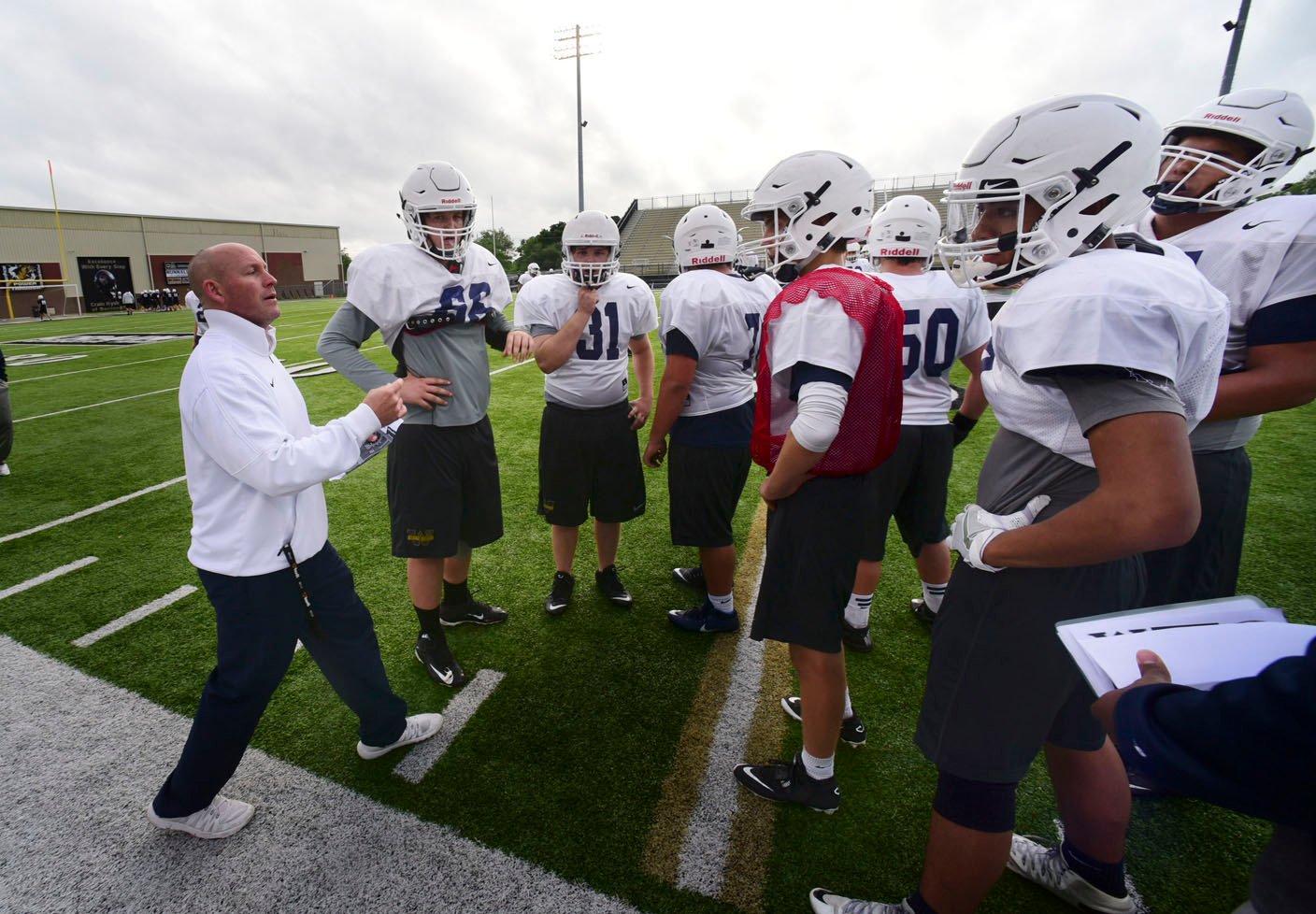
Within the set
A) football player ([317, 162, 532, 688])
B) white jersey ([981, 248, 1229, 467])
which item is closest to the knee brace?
white jersey ([981, 248, 1229, 467])

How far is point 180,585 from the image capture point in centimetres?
360

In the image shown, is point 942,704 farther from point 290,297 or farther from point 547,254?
point 547,254

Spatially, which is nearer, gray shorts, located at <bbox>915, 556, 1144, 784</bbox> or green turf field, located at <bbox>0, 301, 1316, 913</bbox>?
gray shorts, located at <bbox>915, 556, 1144, 784</bbox>

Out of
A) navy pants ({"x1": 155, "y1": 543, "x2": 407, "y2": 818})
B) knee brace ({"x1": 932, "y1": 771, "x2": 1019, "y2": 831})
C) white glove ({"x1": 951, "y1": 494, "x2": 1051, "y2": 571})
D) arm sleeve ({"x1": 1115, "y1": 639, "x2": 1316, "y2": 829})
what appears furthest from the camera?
navy pants ({"x1": 155, "y1": 543, "x2": 407, "y2": 818})

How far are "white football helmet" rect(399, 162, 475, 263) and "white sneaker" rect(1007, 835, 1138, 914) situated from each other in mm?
2790

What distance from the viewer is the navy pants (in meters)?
1.81

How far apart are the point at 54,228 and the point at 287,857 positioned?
44.2 metres

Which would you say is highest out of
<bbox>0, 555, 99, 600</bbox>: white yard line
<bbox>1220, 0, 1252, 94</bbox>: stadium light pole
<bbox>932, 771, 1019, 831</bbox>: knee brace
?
<bbox>1220, 0, 1252, 94</bbox>: stadium light pole

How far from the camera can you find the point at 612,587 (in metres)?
3.40

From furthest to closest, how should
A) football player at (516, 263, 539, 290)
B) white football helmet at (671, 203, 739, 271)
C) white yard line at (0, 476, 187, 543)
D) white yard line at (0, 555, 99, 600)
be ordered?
white yard line at (0, 476, 187, 543) → white yard line at (0, 555, 99, 600) → football player at (516, 263, 539, 290) → white football helmet at (671, 203, 739, 271)

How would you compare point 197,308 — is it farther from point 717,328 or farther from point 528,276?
point 528,276

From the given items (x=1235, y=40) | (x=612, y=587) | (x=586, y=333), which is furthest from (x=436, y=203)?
(x=1235, y=40)

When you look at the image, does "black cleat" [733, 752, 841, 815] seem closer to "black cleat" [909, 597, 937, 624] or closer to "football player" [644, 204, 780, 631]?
"football player" [644, 204, 780, 631]

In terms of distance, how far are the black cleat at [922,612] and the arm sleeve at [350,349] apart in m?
2.76
